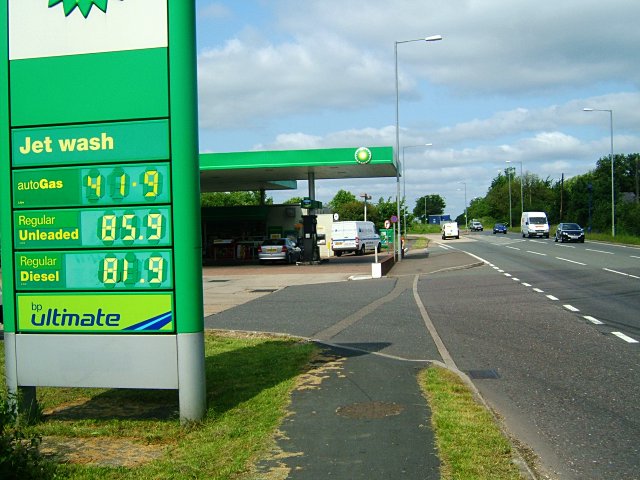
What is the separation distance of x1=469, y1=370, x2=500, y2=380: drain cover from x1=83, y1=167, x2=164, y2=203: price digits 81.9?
431cm

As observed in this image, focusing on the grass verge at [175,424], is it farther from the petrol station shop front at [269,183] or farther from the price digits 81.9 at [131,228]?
the petrol station shop front at [269,183]

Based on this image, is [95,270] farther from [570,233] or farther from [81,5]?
[570,233]

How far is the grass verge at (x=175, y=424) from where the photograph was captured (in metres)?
5.15

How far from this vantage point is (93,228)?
6.53 meters

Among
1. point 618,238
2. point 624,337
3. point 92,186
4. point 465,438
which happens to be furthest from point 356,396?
point 618,238

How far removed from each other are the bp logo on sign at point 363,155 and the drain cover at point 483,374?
85.4ft

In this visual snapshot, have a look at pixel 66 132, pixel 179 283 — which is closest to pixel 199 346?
pixel 179 283

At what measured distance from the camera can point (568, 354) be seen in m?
9.77

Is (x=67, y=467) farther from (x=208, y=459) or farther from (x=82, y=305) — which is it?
(x=82, y=305)

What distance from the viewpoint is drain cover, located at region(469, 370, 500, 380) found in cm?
844

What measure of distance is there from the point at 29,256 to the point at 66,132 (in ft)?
3.87

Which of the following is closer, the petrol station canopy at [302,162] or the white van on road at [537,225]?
the petrol station canopy at [302,162]

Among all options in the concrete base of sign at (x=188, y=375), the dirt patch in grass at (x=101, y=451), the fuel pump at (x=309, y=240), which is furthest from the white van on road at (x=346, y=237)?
the dirt patch in grass at (x=101, y=451)

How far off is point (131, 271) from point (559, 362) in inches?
220
